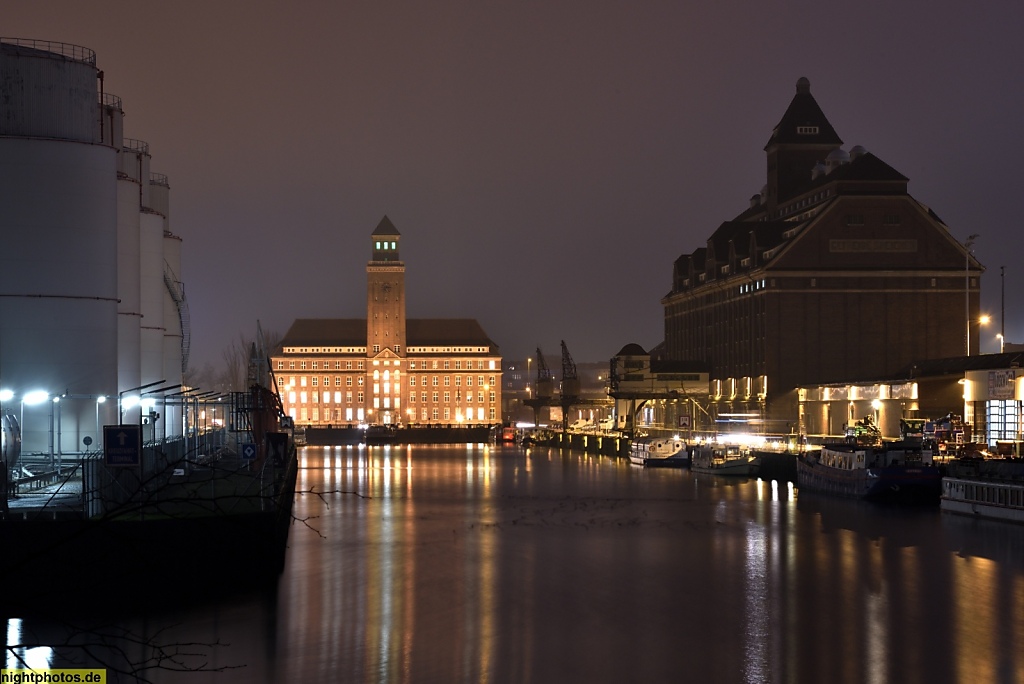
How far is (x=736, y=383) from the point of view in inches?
4678

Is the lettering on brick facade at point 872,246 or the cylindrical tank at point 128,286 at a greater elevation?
the lettering on brick facade at point 872,246

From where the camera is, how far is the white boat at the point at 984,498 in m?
49.2

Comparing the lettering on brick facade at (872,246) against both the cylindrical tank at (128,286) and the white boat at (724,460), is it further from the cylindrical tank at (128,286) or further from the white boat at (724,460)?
the cylindrical tank at (128,286)

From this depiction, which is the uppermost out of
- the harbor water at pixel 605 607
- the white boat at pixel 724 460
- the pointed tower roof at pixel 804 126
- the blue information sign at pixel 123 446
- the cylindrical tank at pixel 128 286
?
the pointed tower roof at pixel 804 126

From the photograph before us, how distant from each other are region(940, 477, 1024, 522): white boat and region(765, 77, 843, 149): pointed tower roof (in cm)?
9483

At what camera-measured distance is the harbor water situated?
26.2 metres

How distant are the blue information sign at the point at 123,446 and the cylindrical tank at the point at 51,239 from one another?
1067 centimetres

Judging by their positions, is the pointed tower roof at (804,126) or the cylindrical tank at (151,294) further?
the pointed tower roof at (804,126)

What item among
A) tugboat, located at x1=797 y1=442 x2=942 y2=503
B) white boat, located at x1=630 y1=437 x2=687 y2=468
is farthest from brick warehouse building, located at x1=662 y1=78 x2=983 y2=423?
tugboat, located at x1=797 y1=442 x2=942 y2=503

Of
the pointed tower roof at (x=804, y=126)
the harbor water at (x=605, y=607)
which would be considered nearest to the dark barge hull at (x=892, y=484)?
the harbor water at (x=605, y=607)

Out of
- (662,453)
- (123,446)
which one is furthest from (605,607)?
(662,453)

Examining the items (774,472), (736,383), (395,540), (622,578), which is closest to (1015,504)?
(622,578)

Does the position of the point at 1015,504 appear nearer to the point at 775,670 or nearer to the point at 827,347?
the point at 775,670

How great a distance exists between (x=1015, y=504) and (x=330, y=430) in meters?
158
